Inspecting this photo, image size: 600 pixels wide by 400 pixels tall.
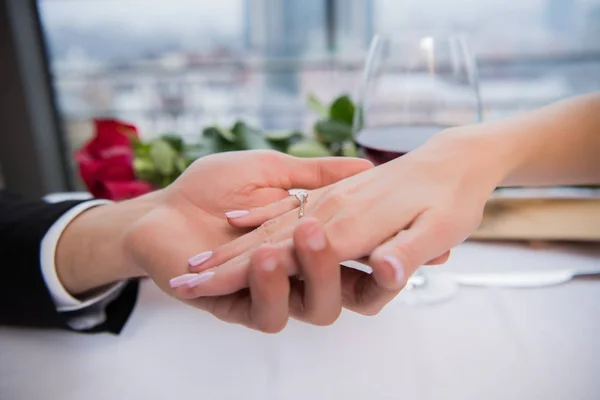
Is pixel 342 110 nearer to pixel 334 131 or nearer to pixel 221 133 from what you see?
pixel 334 131

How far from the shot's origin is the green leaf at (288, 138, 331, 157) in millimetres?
718

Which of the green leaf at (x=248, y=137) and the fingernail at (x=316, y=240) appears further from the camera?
the green leaf at (x=248, y=137)

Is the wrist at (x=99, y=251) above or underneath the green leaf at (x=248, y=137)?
underneath

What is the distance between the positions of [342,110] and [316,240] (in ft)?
1.49

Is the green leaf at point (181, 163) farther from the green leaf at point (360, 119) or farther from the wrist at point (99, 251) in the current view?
the green leaf at point (360, 119)

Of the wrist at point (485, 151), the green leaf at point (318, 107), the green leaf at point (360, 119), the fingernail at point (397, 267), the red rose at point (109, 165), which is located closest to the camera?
the fingernail at point (397, 267)

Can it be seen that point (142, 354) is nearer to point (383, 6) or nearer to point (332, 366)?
point (332, 366)

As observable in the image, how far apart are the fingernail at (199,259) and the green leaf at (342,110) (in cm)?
41

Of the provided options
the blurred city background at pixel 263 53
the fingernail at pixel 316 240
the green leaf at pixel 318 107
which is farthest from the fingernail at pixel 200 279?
the blurred city background at pixel 263 53

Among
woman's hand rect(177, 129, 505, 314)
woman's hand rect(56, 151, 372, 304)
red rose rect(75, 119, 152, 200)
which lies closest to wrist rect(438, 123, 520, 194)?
woman's hand rect(177, 129, 505, 314)

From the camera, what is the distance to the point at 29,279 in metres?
0.55

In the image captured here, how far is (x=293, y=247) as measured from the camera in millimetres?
387

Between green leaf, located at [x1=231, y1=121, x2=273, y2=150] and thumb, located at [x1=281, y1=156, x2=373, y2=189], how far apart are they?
179 mm

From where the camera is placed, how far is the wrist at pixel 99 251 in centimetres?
54
